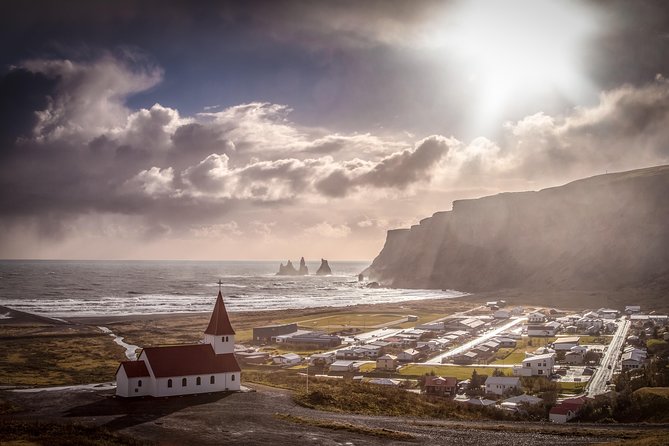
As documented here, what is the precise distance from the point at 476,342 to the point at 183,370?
55563 millimetres

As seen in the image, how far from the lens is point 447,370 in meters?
67.8

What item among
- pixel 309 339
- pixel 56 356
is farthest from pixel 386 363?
pixel 56 356

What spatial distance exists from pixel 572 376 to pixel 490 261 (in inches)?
5245

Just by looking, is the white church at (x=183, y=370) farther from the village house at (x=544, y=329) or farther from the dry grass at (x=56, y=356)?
the village house at (x=544, y=329)

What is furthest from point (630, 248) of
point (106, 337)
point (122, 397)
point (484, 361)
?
point (122, 397)

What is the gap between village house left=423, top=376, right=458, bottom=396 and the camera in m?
55.2

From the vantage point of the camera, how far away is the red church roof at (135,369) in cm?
4219

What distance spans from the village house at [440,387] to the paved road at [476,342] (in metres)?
17.6

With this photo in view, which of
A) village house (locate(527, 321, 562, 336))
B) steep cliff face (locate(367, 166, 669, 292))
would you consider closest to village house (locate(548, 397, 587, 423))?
village house (locate(527, 321, 562, 336))

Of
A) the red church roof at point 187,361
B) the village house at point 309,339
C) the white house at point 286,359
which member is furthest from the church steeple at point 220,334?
the village house at point 309,339

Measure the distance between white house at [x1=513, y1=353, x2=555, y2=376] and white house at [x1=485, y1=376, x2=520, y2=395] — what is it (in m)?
7.62

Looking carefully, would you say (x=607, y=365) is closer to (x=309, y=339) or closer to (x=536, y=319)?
(x=309, y=339)

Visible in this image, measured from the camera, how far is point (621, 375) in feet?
196

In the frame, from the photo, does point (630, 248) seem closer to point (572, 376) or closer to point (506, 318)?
point (506, 318)
